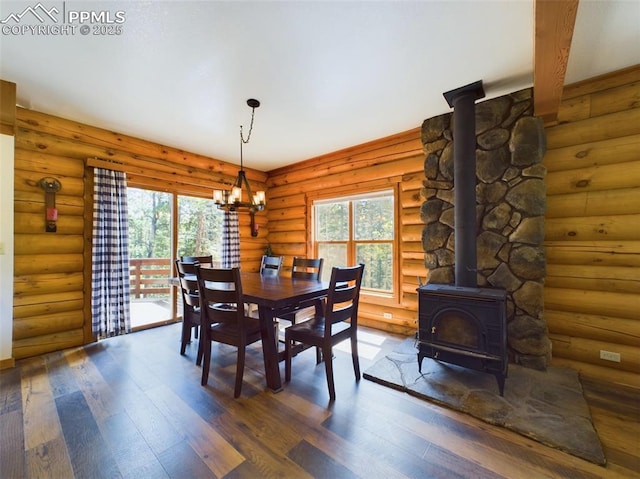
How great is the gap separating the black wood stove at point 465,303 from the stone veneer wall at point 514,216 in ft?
0.85

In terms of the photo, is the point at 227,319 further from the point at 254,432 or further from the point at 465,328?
the point at 465,328

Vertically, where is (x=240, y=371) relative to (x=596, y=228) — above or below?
below

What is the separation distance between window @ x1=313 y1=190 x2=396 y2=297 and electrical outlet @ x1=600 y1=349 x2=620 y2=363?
2.07 meters

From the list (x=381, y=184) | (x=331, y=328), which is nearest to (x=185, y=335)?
(x=331, y=328)

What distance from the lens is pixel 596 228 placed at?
95.7 inches

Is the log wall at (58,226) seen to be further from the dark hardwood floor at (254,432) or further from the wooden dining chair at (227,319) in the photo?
the wooden dining chair at (227,319)

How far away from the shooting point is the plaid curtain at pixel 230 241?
4.64 metres

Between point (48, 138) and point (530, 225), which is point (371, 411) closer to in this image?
point (530, 225)

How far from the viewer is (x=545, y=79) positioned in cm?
201

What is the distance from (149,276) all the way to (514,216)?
463 centimetres

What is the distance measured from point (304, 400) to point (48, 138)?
13.1 feet

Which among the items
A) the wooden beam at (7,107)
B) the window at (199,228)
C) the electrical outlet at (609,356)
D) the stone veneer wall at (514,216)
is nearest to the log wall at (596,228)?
the electrical outlet at (609,356)

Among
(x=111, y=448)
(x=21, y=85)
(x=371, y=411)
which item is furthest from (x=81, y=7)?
(x=371, y=411)

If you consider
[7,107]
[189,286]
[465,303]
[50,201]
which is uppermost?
[7,107]
